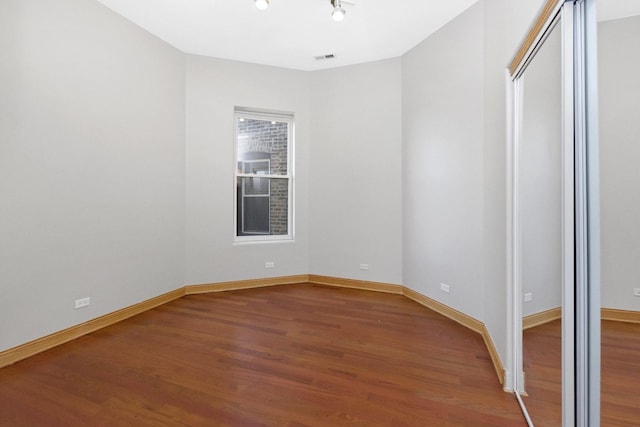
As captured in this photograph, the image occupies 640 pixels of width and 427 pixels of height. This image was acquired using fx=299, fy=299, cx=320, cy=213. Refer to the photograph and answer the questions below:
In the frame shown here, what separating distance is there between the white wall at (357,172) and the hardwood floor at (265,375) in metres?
1.06

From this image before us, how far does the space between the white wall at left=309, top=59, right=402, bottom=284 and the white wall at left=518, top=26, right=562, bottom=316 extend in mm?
2123

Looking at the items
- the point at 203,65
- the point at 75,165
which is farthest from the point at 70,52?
the point at 203,65

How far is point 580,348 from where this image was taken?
106cm

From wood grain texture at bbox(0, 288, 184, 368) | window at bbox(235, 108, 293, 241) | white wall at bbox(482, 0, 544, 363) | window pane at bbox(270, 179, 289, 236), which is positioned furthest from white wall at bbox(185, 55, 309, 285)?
white wall at bbox(482, 0, 544, 363)

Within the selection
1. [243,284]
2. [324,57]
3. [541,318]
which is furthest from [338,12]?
[243,284]

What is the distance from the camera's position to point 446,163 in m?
3.05

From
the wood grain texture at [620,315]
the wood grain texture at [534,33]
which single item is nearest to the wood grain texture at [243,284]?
the wood grain texture at [534,33]

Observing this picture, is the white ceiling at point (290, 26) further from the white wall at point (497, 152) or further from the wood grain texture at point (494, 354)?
the wood grain texture at point (494, 354)

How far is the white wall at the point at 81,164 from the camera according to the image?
85.0 inches

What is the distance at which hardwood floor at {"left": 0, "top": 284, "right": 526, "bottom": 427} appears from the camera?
5.28ft

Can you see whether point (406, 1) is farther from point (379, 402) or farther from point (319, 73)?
point (379, 402)

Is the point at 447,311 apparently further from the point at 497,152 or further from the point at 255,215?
the point at 255,215

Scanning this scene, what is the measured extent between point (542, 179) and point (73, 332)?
139 inches

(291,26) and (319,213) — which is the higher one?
(291,26)
